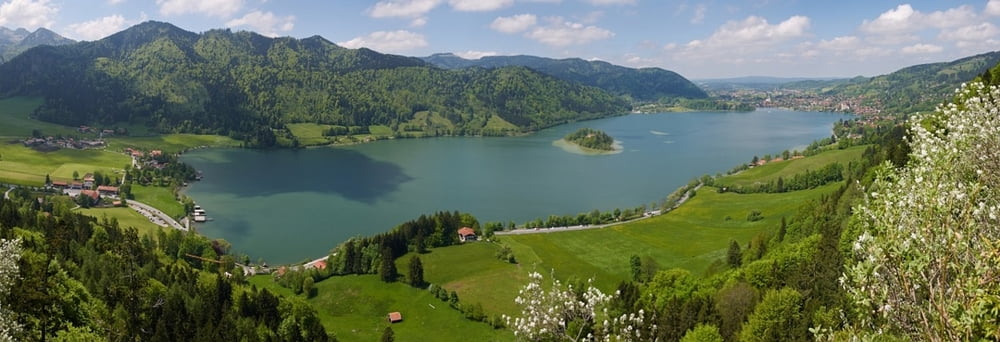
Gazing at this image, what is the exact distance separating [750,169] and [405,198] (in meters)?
70.0

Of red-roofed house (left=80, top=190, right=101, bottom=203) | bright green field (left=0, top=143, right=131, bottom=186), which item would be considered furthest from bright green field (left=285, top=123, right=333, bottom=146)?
red-roofed house (left=80, top=190, right=101, bottom=203)

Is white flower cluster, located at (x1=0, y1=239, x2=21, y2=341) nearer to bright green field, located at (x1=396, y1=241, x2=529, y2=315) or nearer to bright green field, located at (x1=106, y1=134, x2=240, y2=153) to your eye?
bright green field, located at (x1=396, y1=241, x2=529, y2=315)

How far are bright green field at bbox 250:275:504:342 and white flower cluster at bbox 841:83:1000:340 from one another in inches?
1575

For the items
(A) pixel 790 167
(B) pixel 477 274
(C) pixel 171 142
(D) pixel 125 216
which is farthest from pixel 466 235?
(C) pixel 171 142

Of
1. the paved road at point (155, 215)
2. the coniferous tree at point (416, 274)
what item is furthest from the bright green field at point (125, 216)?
the coniferous tree at point (416, 274)

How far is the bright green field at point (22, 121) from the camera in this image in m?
143

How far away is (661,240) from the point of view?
222 ft

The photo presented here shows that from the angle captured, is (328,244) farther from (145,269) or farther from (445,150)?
(445,150)

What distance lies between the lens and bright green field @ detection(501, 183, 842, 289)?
5931 cm

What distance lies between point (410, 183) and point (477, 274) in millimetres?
56007

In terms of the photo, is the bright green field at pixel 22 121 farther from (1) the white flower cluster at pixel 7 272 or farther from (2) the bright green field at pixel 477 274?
(1) the white flower cluster at pixel 7 272

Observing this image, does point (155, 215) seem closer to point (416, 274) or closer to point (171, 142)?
point (416, 274)

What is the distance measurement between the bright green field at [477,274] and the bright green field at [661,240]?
3.40 meters

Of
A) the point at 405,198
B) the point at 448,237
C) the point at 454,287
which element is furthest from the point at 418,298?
the point at 405,198
